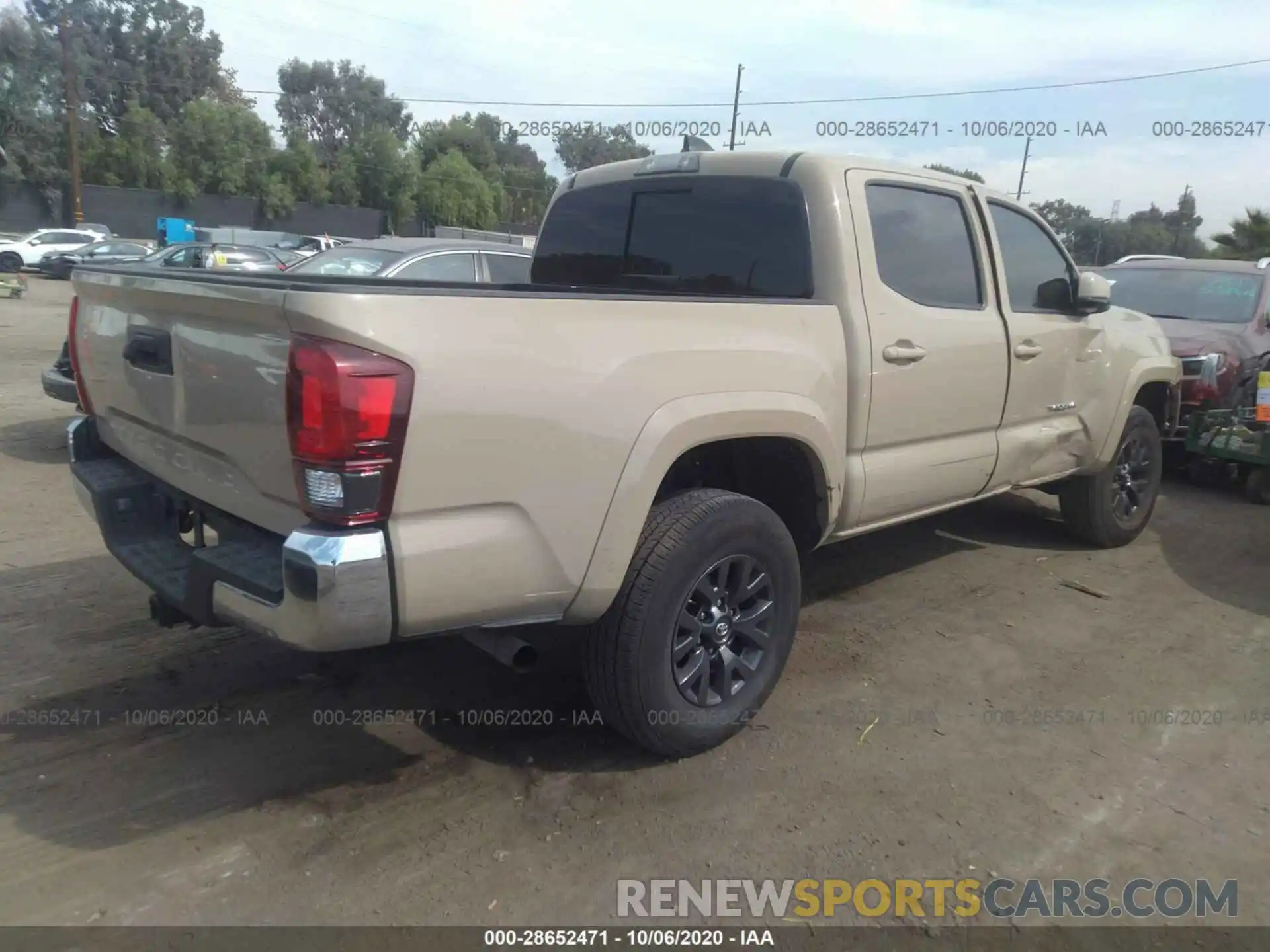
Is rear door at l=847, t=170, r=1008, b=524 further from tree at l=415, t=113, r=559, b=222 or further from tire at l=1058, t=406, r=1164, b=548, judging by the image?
tree at l=415, t=113, r=559, b=222

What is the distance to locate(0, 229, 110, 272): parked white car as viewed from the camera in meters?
29.4

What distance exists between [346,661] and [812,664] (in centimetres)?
195

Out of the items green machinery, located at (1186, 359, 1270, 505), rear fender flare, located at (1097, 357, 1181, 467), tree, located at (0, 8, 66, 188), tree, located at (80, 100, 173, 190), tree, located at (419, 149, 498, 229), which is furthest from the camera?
tree, located at (419, 149, 498, 229)

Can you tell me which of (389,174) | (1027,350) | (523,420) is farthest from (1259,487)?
(389,174)

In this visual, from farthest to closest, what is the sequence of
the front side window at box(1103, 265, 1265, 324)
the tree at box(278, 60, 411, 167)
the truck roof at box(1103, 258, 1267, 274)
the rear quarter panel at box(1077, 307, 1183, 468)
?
the tree at box(278, 60, 411, 167), the truck roof at box(1103, 258, 1267, 274), the front side window at box(1103, 265, 1265, 324), the rear quarter panel at box(1077, 307, 1183, 468)

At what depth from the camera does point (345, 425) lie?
236cm

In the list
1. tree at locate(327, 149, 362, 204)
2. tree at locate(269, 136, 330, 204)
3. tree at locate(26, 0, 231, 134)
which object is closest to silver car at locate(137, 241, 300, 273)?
tree at locate(269, 136, 330, 204)

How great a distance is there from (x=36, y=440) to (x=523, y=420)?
664cm

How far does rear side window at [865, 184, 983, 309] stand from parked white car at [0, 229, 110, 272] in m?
32.2

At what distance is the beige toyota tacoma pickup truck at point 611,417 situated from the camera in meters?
2.45

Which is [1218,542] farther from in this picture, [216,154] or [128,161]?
[128,161]

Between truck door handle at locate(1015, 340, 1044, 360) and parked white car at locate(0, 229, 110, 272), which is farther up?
truck door handle at locate(1015, 340, 1044, 360)

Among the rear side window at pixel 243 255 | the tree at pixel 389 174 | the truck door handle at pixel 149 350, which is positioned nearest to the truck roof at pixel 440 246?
the truck door handle at pixel 149 350

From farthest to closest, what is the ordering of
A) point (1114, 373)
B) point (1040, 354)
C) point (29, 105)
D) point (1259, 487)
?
point (29, 105)
point (1259, 487)
point (1114, 373)
point (1040, 354)
